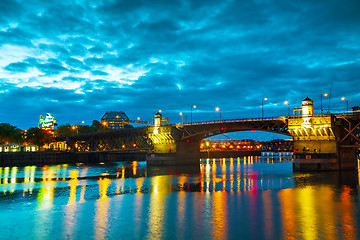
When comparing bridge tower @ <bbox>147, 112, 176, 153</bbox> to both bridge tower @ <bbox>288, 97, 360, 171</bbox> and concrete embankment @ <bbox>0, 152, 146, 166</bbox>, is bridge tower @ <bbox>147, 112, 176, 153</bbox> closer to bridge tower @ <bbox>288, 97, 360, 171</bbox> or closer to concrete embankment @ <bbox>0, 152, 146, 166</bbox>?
bridge tower @ <bbox>288, 97, 360, 171</bbox>

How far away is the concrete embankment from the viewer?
390ft

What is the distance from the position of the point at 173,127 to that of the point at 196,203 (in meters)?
72.4

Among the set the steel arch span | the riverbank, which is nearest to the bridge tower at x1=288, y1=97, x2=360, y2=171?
the steel arch span

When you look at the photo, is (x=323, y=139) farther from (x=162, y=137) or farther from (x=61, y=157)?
(x=61, y=157)

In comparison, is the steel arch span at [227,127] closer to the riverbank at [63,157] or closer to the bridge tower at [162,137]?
the bridge tower at [162,137]

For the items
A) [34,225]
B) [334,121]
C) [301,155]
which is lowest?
[34,225]

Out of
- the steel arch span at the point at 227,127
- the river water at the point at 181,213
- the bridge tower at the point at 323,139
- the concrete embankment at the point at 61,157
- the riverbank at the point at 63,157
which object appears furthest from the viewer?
the concrete embankment at the point at 61,157

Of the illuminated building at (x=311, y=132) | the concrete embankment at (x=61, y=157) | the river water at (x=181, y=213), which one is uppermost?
the illuminated building at (x=311, y=132)

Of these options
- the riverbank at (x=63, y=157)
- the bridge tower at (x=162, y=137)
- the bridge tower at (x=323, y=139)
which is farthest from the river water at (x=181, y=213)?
the riverbank at (x=63, y=157)

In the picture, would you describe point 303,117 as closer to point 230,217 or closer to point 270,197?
point 270,197

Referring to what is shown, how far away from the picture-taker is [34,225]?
27.4 m

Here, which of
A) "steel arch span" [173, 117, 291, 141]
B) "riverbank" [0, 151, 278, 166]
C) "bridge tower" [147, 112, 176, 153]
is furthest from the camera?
"riverbank" [0, 151, 278, 166]

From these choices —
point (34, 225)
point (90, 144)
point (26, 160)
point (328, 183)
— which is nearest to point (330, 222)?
point (34, 225)

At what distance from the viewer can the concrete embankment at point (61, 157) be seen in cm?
11888
